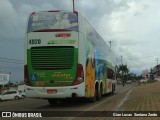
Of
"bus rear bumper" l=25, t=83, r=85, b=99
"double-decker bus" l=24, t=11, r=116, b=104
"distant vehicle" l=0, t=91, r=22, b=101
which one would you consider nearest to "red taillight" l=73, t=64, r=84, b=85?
"double-decker bus" l=24, t=11, r=116, b=104

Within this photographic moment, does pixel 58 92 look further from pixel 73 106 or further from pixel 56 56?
pixel 73 106

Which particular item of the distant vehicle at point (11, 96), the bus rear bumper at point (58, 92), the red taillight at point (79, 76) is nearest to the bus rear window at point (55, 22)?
the red taillight at point (79, 76)

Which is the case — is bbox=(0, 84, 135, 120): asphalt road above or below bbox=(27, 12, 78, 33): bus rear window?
below

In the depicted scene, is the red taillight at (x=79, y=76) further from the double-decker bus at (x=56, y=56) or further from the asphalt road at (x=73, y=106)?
the asphalt road at (x=73, y=106)

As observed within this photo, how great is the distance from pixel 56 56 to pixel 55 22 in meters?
1.76

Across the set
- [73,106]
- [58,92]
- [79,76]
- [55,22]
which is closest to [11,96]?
[73,106]

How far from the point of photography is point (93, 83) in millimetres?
22438

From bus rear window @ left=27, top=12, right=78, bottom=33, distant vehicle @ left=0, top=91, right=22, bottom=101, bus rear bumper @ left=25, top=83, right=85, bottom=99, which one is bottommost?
distant vehicle @ left=0, top=91, right=22, bottom=101

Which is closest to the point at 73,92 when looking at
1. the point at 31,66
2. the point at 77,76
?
the point at 77,76

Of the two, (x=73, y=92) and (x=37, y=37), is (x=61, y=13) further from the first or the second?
(x=73, y=92)

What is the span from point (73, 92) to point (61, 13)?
4.07 metres

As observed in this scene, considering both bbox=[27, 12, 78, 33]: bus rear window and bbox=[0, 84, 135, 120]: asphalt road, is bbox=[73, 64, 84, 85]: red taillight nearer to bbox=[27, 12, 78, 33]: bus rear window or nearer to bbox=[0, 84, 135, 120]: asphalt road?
bbox=[0, 84, 135, 120]: asphalt road

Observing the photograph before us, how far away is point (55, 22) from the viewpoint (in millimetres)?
20000

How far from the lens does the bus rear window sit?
19938 millimetres
